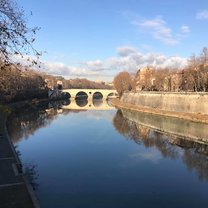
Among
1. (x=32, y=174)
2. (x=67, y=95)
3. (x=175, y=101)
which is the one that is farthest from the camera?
(x=67, y=95)

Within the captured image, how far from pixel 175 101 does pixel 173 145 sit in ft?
80.4

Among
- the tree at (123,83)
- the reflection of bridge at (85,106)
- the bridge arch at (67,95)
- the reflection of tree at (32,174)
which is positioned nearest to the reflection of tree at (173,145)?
the reflection of tree at (32,174)

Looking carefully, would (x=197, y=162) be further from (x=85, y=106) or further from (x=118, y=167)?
(x=85, y=106)

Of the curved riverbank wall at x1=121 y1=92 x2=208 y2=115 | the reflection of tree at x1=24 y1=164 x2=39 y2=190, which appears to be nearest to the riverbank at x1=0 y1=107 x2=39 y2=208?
the reflection of tree at x1=24 y1=164 x2=39 y2=190

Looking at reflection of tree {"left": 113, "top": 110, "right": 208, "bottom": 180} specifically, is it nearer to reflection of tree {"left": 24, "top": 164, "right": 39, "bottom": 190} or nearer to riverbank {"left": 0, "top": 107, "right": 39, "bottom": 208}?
reflection of tree {"left": 24, "top": 164, "right": 39, "bottom": 190}

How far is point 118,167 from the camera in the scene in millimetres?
19875

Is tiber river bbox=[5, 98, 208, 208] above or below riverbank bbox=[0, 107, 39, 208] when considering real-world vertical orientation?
below

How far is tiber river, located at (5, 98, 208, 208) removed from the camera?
1426 centimetres

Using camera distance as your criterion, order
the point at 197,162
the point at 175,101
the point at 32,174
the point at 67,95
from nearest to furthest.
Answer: the point at 32,174
the point at 197,162
the point at 175,101
the point at 67,95

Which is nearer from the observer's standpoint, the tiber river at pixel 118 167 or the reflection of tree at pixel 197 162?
the tiber river at pixel 118 167

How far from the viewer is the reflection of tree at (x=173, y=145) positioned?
20775mm

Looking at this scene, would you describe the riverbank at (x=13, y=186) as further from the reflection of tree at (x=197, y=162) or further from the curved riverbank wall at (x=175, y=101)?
the curved riverbank wall at (x=175, y=101)

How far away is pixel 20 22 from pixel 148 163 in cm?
1411

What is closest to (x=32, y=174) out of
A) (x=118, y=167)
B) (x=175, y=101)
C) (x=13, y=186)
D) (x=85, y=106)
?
(x=13, y=186)
